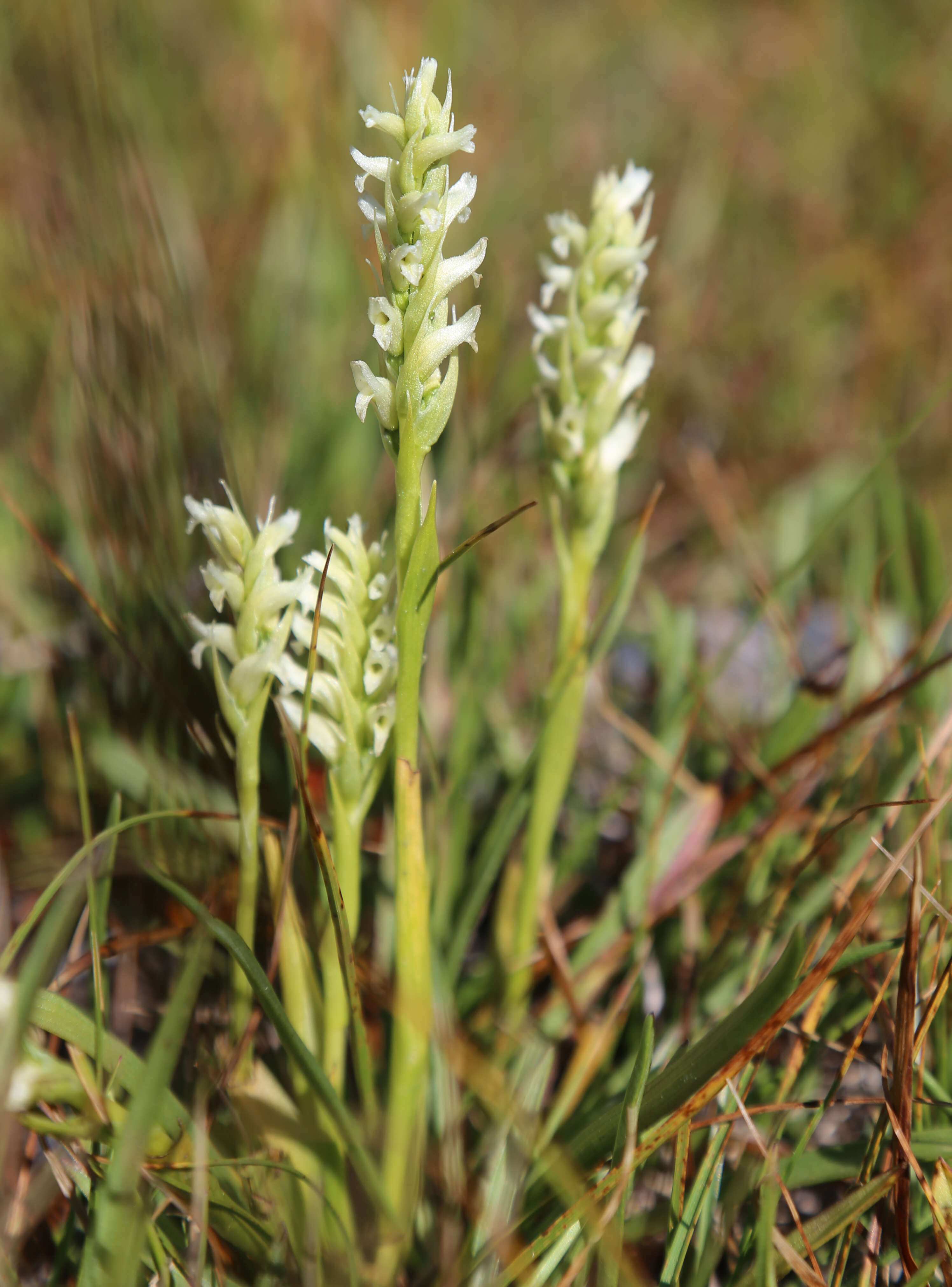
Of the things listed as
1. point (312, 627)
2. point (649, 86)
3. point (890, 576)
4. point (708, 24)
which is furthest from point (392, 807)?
point (708, 24)

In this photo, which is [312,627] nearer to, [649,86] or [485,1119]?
[485,1119]

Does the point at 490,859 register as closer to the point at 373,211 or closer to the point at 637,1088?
the point at 637,1088

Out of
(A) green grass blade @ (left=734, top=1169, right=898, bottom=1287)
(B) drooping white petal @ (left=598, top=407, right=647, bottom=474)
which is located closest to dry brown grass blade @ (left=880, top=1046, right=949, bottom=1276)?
(A) green grass blade @ (left=734, top=1169, right=898, bottom=1287)

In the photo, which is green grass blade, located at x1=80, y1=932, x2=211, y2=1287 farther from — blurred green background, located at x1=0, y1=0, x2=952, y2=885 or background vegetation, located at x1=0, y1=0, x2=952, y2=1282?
blurred green background, located at x1=0, y1=0, x2=952, y2=885

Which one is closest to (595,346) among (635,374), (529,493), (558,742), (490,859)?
(635,374)

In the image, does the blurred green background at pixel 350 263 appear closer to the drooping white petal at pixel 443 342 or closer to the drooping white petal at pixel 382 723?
the drooping white petal at pixel 382 723

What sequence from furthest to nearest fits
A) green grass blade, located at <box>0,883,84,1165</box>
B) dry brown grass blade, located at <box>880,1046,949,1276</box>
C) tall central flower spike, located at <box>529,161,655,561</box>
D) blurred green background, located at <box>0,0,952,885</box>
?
1. blurred green background, located at <box>0,0,952,885</box>
2. tall central flower spike, located at <box>529,161,655,561</box>
3. dry brown grass blade, located at <box>880,1046,949,1276</box>
4. green grass blade, located at <box>0,883,84,1165</box>

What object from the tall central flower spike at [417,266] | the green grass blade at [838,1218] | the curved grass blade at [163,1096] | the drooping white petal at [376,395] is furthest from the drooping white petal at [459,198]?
the green grass blade at [838,1218]
